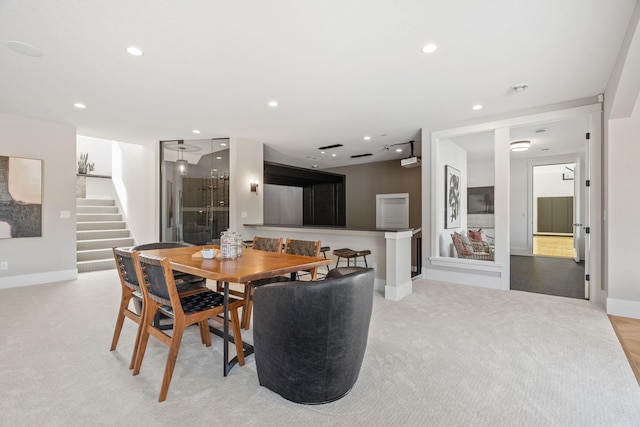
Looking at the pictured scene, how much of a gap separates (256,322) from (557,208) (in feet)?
48.5

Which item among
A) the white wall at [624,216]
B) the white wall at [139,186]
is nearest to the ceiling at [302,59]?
the white wall at [624,216]

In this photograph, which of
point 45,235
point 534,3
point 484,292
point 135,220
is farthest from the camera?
point 135,220

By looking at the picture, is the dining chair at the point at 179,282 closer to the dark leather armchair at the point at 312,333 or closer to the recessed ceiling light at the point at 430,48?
the dark leather armchair at the point at 312,333

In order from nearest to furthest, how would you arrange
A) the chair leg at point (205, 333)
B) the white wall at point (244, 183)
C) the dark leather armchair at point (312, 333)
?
the dark leather armchair at point (312, 333)
the chair leg at point (205, 333)
the white wall at point (244, 183)

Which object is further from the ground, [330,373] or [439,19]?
[439,19]

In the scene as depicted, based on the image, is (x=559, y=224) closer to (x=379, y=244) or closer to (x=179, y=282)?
(x=379, y=244)

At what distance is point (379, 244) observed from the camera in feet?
15.1

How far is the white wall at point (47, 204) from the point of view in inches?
180

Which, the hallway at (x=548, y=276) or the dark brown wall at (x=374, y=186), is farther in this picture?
the dark brown wall at (x=374, y=186)

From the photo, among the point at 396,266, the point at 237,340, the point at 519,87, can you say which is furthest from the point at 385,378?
the point at 519,87

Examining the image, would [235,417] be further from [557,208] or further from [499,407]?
[557,208]

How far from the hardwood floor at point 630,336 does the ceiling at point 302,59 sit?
2.62 meters

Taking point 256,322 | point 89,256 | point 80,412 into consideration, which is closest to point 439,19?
point 256,322

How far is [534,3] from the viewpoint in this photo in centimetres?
212
